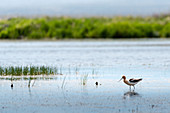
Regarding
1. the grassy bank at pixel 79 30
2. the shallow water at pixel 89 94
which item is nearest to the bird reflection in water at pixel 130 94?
the shallow water at pixel 89 94

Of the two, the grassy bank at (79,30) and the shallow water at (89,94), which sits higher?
the grassy bank at (79,30)

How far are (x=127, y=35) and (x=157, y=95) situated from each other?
36.8 metres

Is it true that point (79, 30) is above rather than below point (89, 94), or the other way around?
above

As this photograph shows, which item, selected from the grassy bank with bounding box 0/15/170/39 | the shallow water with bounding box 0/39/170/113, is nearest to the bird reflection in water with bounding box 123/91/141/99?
the shallow water with bounding box 0/39/170/113

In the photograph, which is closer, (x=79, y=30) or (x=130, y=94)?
(x=130, y=94)

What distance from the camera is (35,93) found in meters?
12.5

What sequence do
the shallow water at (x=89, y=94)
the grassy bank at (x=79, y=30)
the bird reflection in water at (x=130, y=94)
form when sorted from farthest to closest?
the grassy bank at (x=79, y=30) → the bird reflection in water at (x=130, y=94) → the shallow water at (x=89, y=94)

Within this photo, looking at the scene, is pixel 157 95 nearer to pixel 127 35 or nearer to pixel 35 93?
pixel 35 93

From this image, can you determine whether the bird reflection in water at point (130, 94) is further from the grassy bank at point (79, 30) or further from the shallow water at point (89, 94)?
the grassy bank at point (79, 30)

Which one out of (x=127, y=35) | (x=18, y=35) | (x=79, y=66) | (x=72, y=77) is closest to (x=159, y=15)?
(x=127, y=35)

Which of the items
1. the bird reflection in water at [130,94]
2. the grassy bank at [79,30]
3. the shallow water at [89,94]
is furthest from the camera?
the grassy bank at [79,30]

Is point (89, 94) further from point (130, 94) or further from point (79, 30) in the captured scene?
point (79, 30)

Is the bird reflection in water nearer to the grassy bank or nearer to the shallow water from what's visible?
the shallow water

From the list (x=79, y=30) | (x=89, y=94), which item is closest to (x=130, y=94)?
(x=89, y=94)
